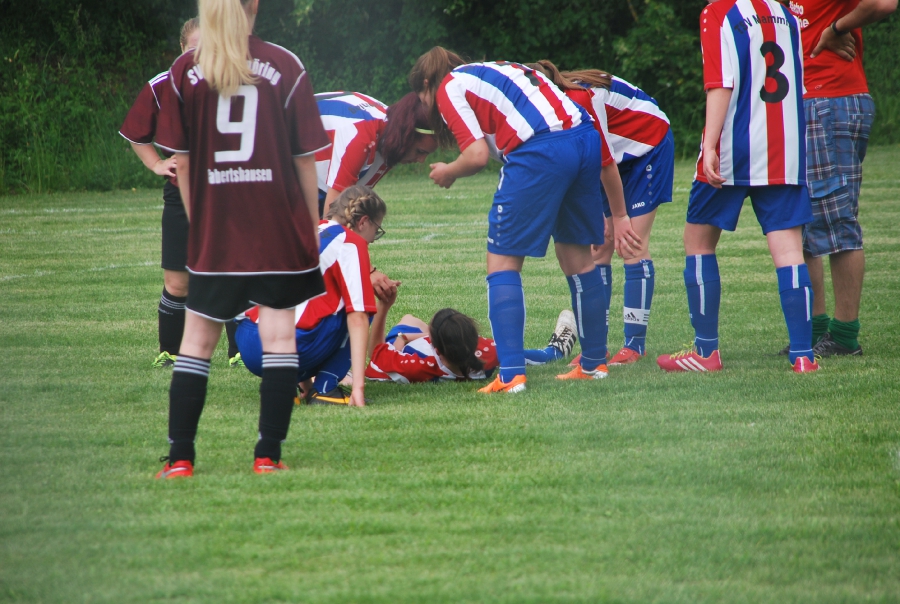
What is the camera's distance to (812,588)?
244 centimetres

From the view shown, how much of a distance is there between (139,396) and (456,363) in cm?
154

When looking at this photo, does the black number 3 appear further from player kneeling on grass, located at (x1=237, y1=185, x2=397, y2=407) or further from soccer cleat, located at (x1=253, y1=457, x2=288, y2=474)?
soccer cleat, located at (x1=253, y1=457, x2=288, y2=474)

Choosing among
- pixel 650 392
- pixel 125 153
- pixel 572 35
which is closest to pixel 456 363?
pixel 650 392

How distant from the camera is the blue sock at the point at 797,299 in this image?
477 centimetres

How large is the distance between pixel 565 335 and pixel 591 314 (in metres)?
0.85

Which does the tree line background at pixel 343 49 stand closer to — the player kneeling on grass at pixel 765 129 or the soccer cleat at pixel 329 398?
the soccer cleat at pixel 329 398

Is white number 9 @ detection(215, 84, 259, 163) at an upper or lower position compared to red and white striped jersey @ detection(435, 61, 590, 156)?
lower

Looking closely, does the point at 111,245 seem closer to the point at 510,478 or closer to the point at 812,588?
the point at 510,478

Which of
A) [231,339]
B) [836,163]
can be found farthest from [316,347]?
[836,163]

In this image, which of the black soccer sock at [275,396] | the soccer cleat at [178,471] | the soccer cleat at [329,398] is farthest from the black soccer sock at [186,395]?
the soccer cleat at [329,398]

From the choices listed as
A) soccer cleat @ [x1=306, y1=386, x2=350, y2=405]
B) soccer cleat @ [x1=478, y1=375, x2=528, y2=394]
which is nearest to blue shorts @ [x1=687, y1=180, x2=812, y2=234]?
soccer cleat @ [x1=478, y1=375, x2=528, y2=394]

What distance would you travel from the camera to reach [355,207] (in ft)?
15.3

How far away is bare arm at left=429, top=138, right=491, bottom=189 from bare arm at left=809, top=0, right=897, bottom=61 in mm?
2118

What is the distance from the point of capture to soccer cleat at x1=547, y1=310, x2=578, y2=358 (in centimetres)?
570
